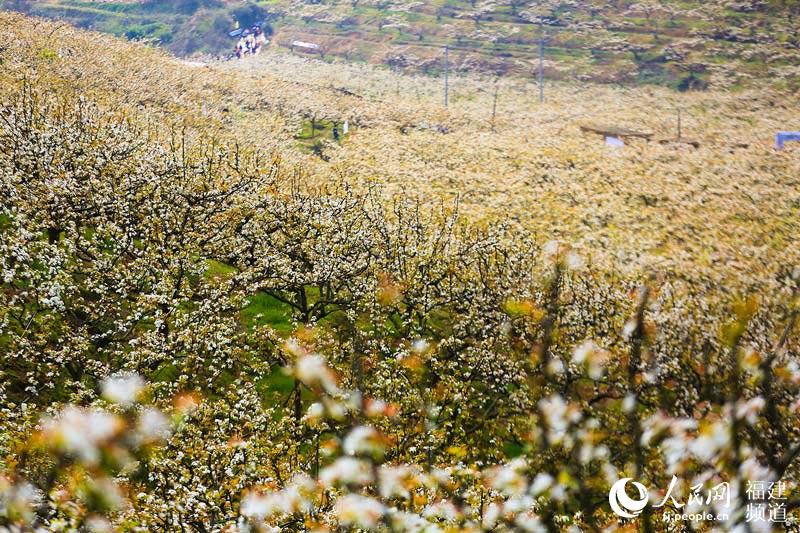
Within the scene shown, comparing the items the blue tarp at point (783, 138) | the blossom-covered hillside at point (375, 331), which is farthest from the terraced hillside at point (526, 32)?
the blossom-covered hillside at point (375, 331)

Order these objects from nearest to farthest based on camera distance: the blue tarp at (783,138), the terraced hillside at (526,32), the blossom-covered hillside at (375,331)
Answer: the blossom-covered hillside at (375,331)
the blue tarp at (783,138)
the terraced hillside at (526,32)

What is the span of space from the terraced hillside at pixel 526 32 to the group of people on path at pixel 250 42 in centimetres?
568

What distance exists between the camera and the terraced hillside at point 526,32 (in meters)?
131

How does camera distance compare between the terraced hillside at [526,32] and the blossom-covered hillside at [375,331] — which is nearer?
the blossom-covered hillside at [375,331]

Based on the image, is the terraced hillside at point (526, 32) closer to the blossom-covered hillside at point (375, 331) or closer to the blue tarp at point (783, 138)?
the blue tarp at point (783, 138)

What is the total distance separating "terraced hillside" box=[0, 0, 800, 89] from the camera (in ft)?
430

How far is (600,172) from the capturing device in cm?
4931

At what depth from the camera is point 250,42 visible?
165 m

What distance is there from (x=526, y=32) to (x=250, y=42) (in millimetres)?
79470

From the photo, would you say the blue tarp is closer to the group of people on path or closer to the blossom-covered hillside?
the blossom-covered hillside

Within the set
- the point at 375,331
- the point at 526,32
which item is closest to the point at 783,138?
the point at 375,331

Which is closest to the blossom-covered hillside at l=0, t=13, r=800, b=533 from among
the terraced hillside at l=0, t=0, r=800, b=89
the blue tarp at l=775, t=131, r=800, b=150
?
the blue tarp at l=775, t=131, r=800, b=150

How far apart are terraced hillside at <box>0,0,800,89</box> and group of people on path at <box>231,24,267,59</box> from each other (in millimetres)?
5677

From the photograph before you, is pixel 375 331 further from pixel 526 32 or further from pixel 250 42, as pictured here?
pixel 250 42
